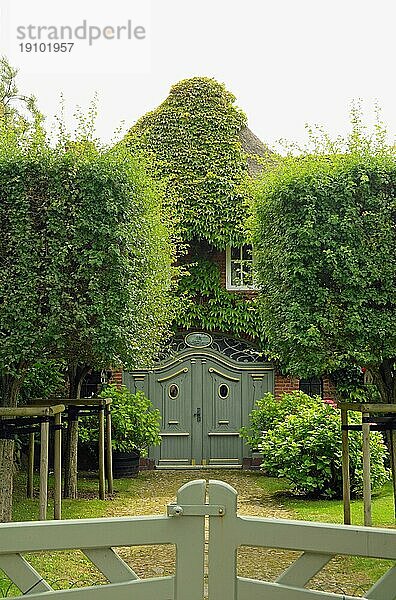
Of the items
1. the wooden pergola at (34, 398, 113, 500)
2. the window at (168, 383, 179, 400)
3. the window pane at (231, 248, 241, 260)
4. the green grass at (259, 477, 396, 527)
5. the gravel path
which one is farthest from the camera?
the window pane at (231, 248, 241, 260)

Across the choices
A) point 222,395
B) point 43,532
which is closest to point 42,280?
point 43,532

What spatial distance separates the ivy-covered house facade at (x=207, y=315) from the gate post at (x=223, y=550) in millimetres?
13085

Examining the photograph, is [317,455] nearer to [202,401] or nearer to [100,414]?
[100,414]

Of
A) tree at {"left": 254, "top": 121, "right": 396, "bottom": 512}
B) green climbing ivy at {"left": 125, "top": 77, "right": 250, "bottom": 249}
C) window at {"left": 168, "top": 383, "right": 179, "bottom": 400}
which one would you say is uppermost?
green climbing ivy at {"left": 125, "top": 77, "right": 250, "bottom": 249}

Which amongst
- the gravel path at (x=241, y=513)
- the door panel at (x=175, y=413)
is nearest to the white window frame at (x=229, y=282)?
the door panel at (x=175, y=413)

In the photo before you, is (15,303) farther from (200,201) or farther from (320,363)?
(200,201)

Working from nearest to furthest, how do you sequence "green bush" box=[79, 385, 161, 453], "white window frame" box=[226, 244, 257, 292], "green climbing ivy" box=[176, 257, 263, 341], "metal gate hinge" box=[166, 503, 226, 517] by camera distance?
"metal gate hinge" box=[166, 503, 226, 517], "green bush" box=[79, 385, 161, 453], "green climbing ivy" box=[176, 257, 263, 341], "white window frame" box=[226, 244, 257, 292]

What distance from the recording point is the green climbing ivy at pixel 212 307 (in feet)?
55.0

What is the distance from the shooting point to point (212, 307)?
667 inches

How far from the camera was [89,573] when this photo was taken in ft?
24.3

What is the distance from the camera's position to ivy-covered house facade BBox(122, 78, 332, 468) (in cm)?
1639

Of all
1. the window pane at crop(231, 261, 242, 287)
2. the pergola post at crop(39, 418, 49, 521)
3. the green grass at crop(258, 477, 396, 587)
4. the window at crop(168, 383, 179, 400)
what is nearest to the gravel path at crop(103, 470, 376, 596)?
the green grass at crop(258, 477, 396, 587)

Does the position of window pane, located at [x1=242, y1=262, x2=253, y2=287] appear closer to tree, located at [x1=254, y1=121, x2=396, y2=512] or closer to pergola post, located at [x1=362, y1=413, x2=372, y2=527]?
tree, located at [x1=254, y1=121, x2=396, y2=512]

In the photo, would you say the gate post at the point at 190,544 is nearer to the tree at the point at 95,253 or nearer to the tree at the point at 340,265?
the tree at the point at 340,265
